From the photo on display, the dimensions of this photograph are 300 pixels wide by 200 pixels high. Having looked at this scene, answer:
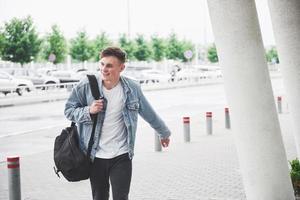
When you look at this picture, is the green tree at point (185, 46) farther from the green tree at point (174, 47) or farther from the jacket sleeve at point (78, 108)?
the jacket sleeve at point (78, 108)

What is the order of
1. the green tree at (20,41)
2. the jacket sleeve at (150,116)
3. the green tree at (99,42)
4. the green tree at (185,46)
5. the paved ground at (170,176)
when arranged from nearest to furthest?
1. the jacket sleeve at (150,116)
2. the paved ground at (170,176)
3. the green tree at (20,41)
4. the green tree at (99,42)
5. the green tree at (185,46)

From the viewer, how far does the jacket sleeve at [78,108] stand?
13.7 ft

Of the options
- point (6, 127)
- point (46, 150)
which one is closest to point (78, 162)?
point (46, 150)

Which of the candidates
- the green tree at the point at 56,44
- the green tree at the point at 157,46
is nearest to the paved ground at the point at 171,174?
the green tree at the point at 56,44

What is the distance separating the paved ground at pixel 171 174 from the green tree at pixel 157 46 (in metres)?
52.0

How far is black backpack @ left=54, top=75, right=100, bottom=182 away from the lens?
4156mm

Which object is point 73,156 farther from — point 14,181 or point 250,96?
point 14,181

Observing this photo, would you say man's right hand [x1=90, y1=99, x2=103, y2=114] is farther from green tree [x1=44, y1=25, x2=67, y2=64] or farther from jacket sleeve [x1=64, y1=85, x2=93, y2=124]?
green tree [x1=44, y1=25, x2=67, y2=64]

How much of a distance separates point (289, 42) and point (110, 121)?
3.28 m

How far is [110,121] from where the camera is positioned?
13.9 feet

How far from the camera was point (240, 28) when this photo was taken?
15.9 feet

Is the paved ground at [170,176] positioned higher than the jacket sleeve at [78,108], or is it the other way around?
the jacket sleeve at [78,108]

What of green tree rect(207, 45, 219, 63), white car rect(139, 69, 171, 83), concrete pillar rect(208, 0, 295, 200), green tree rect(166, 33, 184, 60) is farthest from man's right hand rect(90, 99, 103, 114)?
green tree rect(207, 45, 219, 63)

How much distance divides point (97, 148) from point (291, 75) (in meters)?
3.52
